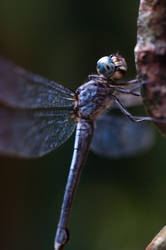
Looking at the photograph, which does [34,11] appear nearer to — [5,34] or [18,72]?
[5,34]

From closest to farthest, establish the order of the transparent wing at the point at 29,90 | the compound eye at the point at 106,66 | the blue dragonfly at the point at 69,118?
the compound eye at the point at 106,66
the blue dragonfly at the point at 69,118
the transparent wing at the point at 29,90

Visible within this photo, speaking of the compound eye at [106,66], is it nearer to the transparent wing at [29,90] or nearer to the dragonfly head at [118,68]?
the dragonfly head at [118,68]

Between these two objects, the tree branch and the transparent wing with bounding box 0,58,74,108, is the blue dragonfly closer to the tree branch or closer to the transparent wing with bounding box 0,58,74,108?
the transparent wing with bounding box 0,58,74,108

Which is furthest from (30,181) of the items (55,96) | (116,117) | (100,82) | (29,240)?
(100,82)

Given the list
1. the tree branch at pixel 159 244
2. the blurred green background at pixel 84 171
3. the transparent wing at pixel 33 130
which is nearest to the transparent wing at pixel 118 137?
the transparent wing at pixel 33 130

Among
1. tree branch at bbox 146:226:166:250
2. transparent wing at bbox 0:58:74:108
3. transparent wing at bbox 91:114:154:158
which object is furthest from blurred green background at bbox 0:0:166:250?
tree branch at bbox 146:226:166:250

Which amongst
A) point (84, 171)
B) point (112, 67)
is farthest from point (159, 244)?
point (84, 171)

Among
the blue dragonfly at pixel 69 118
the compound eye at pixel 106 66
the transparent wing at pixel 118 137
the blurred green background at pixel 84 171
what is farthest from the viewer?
the blurred green background at pixel 84 171

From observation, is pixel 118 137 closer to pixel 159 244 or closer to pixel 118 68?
pixel 118 68
